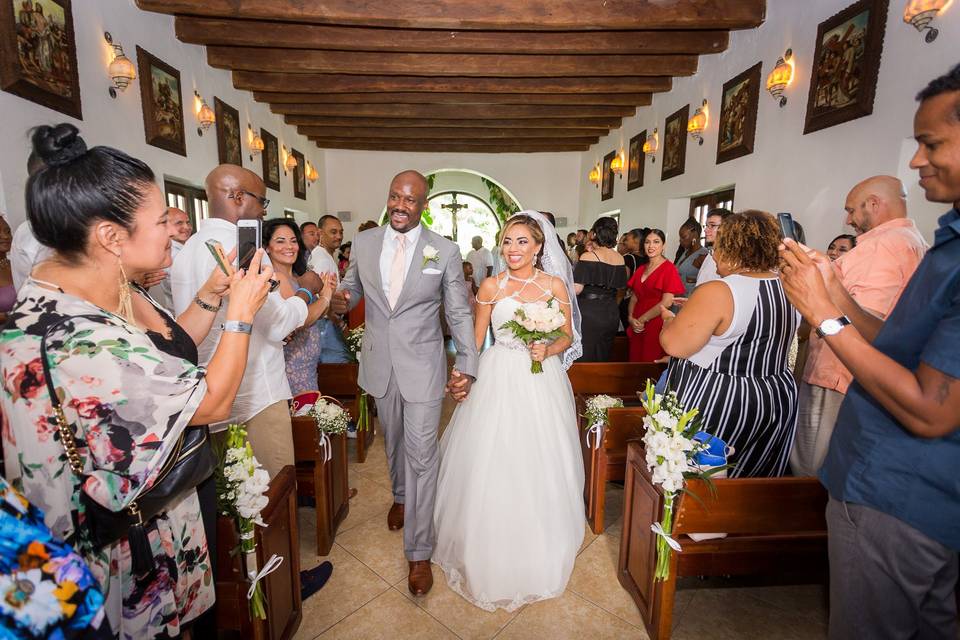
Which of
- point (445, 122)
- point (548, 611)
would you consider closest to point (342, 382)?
point (548, 611)

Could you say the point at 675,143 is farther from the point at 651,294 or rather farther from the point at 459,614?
the point at 459,614

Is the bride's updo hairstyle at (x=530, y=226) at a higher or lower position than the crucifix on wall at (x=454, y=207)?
lower

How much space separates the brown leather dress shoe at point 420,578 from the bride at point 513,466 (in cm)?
13

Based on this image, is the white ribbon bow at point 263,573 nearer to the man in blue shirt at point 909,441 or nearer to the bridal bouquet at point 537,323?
the bridal bouquet at point 537,323

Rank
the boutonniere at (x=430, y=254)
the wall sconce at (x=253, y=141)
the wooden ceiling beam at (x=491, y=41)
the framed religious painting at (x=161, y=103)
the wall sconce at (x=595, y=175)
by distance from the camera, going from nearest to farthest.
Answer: the boutonniere at (x=430, y=254) < the framed religious painting at (x=161, y=103) < the wooden ceiling beam at (x=491, y=41) < the wall sconce at (x=253, y=141) < the wall sconce at (x=595, y=175)

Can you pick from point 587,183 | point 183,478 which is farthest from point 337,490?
point 587,183

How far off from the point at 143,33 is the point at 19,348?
252 inches

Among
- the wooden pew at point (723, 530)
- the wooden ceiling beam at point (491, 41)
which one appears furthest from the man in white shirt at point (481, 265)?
the wooden pew at point (723, 530)

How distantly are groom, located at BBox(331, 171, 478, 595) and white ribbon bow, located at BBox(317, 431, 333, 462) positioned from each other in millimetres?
445

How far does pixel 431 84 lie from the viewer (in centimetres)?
809

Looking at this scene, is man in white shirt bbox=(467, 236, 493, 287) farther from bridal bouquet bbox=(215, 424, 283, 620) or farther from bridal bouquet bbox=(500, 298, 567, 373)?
bridal bouquet bbox=(215, 424, 283, 620)

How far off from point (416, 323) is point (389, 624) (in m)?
1.51

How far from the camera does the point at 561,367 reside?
2910 mm

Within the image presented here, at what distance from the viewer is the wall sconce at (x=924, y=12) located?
132 inches
